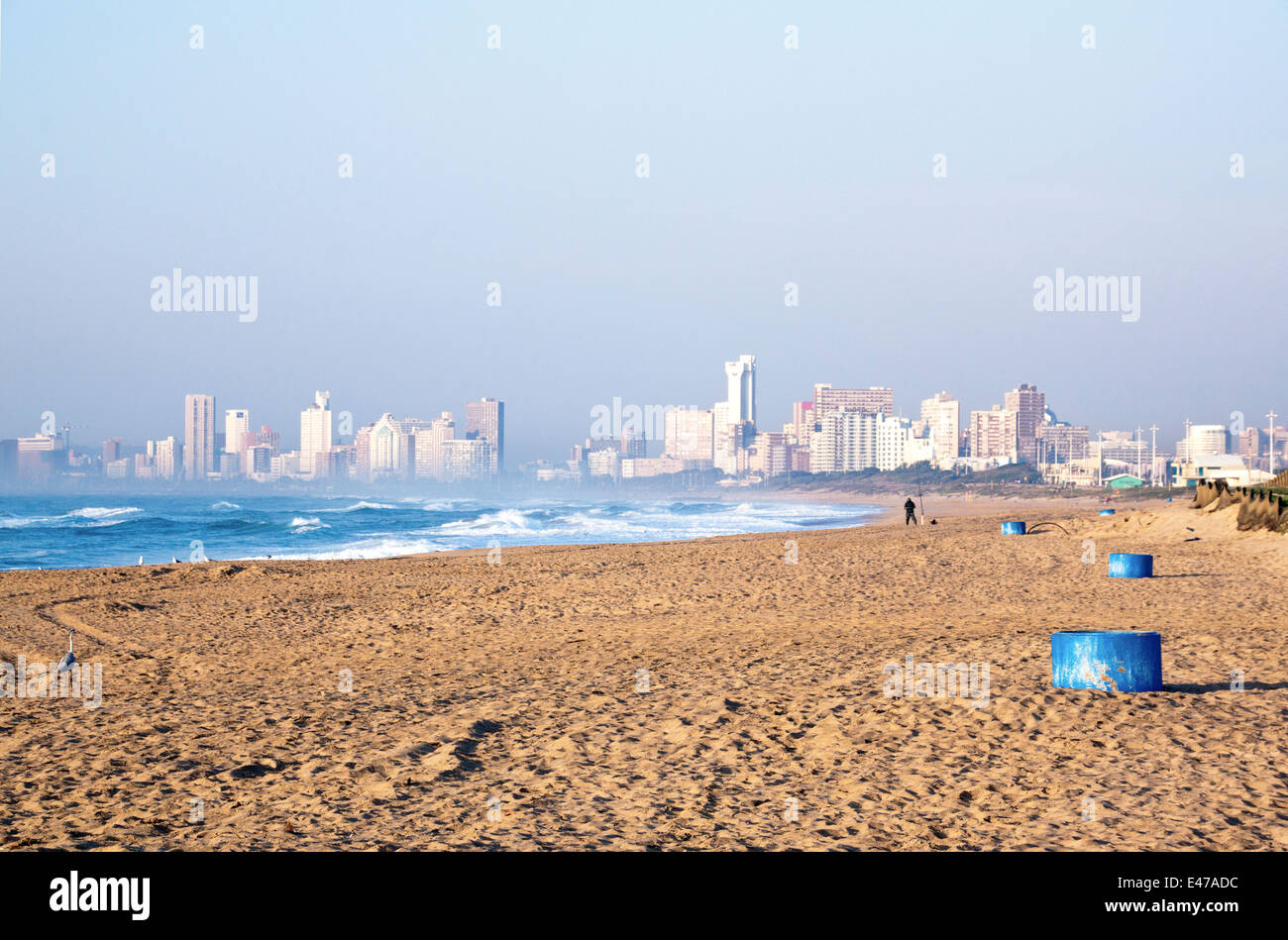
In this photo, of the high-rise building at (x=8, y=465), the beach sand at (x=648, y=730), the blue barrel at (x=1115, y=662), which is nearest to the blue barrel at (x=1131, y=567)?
the beach sand at (x=648, y=730)

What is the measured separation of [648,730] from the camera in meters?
7.75

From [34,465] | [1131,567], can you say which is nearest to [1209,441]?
[1131,567]

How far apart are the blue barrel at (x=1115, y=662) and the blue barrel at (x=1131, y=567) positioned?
1087cm

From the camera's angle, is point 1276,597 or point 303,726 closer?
point 303,726

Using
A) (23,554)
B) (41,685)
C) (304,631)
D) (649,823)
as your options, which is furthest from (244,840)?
(23,554)

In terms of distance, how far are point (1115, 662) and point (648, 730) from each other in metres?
3.90

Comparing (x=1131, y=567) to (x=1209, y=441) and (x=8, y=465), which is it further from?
(x=8, y=465)

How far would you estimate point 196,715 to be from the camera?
8727 millimetres

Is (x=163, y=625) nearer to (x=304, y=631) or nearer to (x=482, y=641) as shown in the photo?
(x=304, y=631)

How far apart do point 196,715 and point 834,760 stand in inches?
211

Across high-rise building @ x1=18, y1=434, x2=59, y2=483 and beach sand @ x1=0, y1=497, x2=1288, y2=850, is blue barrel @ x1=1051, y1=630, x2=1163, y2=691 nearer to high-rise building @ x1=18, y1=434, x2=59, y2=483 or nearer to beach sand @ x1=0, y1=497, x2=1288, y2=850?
beach sand @ x1=0, y1=497, x2=1288, y2=850

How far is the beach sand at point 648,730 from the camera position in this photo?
5.52 metres
